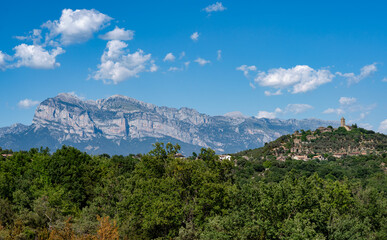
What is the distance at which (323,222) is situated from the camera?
28297 millimetres

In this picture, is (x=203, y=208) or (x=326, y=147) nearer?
(x=203, y=208)

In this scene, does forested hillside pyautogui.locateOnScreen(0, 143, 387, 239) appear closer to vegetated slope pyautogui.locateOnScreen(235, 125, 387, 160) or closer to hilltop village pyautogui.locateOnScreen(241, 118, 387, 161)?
hilltop village pyautogui.locateOnScreen(241, 118, 387, 161)

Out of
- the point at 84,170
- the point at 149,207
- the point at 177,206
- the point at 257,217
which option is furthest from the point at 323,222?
the point at 84,170

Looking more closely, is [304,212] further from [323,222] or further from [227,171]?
[227,171]

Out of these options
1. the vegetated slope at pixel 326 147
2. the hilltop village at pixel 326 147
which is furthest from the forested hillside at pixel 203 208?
the vegetated slope at pixel 326 147

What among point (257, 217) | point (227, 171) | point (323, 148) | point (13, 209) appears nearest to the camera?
point (257, 217)

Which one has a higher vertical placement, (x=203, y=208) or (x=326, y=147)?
(x=326, y=147)

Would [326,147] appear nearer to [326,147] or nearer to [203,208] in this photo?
[326,147]

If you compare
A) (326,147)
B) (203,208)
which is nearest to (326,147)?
(326,147)

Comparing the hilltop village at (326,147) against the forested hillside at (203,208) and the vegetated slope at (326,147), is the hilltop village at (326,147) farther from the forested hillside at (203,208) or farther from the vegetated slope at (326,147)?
the forested hillside at (203,208)

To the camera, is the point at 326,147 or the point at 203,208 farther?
the point at 326,147

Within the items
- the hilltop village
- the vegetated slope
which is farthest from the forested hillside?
the vegetated slope

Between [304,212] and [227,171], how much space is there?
45.0 ft

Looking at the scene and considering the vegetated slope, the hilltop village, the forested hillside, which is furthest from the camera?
the vegetated slope
